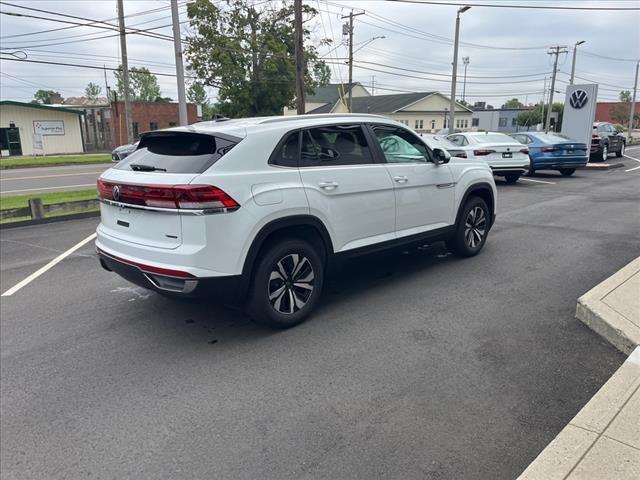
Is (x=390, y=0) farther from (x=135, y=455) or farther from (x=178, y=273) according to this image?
(x=135, y=455)

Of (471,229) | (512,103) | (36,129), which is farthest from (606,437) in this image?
(512,103)

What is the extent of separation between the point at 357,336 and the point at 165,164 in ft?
7.14

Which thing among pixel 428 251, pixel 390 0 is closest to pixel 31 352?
pixel 428 251

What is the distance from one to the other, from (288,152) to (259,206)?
65 centimetres

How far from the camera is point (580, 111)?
19.4 m

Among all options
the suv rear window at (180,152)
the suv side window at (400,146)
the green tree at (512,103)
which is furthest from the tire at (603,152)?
the green tree at (512,103)

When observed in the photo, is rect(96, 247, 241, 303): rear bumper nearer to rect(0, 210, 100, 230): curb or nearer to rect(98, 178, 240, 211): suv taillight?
rect(98, 178, 240, 211): suv taillight

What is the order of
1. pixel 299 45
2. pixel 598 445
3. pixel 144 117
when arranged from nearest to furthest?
pixel 598 445 → pixel 299 45 → pixel 144 117

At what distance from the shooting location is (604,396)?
2.98 m

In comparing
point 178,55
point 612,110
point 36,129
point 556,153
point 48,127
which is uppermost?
point 612,110

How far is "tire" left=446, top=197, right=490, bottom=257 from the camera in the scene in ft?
20.3

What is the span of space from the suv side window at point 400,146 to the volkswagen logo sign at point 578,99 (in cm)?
1702

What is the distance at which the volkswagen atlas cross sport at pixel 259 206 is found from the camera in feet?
12.3

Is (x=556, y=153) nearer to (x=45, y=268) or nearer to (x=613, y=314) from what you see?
(x=613, y=314)
